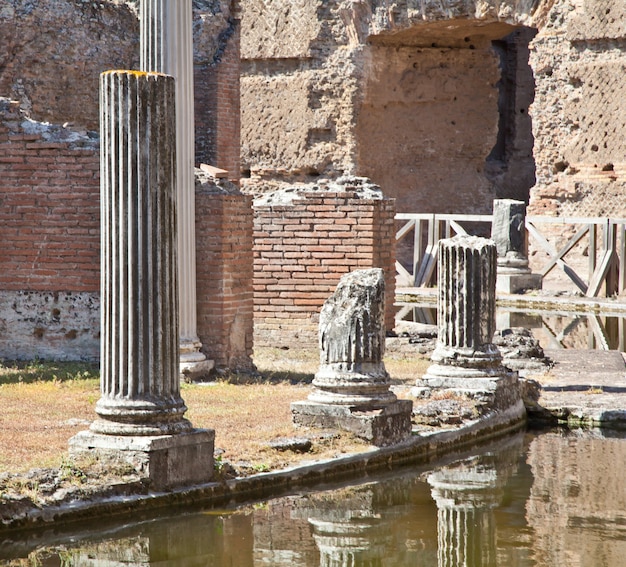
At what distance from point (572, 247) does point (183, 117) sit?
10768 millimetres

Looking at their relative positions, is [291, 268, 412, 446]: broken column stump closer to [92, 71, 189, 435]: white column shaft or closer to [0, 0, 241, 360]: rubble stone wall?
[92, 71, 189, 435]: white column shaft

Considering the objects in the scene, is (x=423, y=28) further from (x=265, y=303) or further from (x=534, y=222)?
(x=265, y=303)

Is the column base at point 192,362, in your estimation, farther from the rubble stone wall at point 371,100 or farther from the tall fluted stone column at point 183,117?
the rubble stone wall at point 371,100

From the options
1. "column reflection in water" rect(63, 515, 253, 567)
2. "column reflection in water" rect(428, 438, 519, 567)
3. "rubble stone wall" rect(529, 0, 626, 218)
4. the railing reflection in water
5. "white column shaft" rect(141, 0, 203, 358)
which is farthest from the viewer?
"rubble stone wall" rect(529, 0, 626, 218)

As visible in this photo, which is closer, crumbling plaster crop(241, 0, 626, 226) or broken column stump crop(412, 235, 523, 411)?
broken column stump crop(412, 235, 523, 411)

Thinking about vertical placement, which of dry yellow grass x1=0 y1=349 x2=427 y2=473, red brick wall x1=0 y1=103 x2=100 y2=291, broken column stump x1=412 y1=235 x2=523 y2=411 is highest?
red brick wall x1=0 y1=103 x2=100 y2=291

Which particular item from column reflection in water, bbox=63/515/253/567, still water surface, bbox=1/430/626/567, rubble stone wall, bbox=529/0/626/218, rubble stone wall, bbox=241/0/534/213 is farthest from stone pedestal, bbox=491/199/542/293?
column reflection in water, bbox=63/515/253/567

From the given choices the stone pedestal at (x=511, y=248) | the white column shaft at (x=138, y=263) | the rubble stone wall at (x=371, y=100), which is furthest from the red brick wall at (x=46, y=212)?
the rubble stone wall at (x=371, y=100)

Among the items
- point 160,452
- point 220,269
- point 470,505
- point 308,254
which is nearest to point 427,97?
point 308,254

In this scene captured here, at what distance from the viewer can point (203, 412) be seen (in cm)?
765

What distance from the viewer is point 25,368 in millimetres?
9289

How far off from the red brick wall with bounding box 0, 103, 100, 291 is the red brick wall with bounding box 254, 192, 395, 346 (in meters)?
2.29

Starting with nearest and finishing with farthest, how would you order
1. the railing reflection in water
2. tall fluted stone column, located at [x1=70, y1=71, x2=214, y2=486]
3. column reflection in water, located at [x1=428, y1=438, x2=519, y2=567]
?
1. column reflection in water, located at [x1=428, y1=438, x2=519, y2=567]
2. tall fluted stone column, located at [x1=70, y1=71, x2=214, y2=486]
3. the railing reflection in water

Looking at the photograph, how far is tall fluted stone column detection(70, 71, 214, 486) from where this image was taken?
18.4 ft
